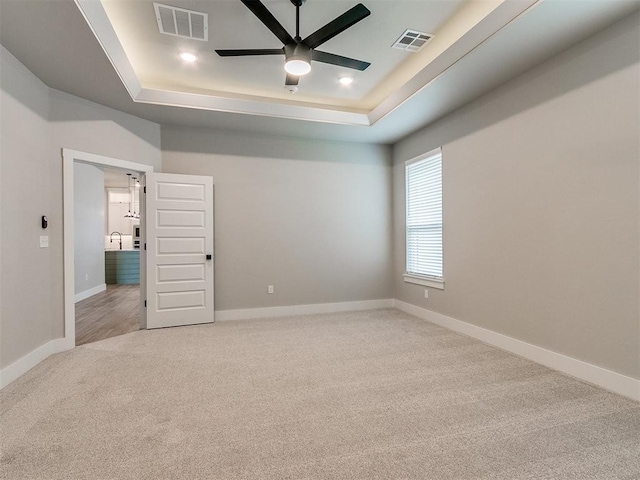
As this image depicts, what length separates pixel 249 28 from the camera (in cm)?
299

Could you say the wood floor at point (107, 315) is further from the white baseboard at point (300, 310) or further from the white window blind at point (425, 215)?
the white window blind at point (425, 215)

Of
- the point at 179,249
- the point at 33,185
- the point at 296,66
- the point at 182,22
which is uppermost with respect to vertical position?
the point at 182,22

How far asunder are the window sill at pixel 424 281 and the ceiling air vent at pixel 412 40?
288cm

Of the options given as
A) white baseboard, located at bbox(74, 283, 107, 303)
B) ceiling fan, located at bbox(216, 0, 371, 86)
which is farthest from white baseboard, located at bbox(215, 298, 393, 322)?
white baseboard, located at bbox(74, 283, 107, 303)

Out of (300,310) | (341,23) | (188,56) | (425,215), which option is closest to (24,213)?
(188,56)

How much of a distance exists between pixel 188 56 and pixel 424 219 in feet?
12.2

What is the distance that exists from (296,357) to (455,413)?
1.58 metres

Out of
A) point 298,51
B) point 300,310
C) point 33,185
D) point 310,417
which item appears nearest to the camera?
point 310,417

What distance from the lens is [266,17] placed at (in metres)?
2.40

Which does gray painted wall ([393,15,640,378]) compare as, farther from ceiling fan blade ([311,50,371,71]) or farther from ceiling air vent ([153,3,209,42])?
ceiling air vent ([153,3,209,42])

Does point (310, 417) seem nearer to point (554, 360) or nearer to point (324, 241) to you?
point (554, 360)

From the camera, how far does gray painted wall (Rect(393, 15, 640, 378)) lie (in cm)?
244

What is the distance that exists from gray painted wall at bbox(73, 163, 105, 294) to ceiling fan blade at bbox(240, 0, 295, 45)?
5.90 meters

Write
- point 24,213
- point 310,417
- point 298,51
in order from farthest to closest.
Answer: point 24,213
point 298,51
point 310,417
